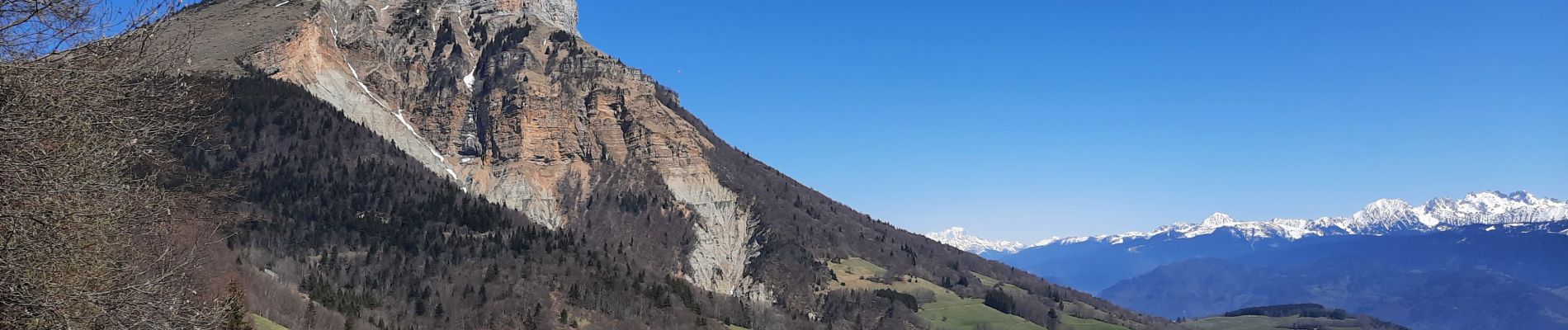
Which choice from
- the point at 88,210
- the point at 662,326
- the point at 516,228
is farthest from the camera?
the point at 516,228

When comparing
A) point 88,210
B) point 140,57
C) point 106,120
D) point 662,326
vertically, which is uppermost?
point 140,57

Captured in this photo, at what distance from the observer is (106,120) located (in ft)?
64.0

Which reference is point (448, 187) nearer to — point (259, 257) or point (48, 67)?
point (259, 257)

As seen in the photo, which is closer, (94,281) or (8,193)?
(8,193)

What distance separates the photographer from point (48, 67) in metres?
18.6

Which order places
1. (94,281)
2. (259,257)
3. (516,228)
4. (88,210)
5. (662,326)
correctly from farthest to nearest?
(516,228) → (662,326) → (259,257) → (94,281) → (88,210)

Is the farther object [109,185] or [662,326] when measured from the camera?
[662,326]

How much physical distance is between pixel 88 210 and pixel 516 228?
165 meters

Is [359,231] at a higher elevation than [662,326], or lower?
higher

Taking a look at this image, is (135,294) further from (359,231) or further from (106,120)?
(359,231)

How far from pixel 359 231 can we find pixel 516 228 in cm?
2572

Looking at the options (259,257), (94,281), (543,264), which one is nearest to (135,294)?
(94,281)

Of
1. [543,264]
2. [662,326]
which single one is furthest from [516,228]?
[662,326]

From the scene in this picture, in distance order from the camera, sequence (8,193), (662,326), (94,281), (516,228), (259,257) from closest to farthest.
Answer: (8,193), (94,281), (259,257), (662,326), (516,228)
